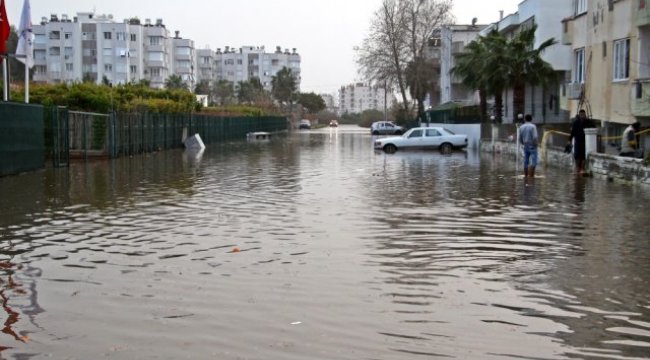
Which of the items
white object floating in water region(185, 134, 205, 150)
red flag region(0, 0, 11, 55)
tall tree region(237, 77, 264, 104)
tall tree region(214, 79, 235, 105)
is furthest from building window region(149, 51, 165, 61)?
red flag region(0, 0, 11, 55)

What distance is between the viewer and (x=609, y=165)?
2078 cm

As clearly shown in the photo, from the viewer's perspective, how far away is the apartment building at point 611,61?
1001 inches

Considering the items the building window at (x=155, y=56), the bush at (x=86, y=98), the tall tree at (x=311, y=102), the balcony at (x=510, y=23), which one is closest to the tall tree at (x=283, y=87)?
the tall tree at (x=311, y=102)

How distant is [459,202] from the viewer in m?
15.7

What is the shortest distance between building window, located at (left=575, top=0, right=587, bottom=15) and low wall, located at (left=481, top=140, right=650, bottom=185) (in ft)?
25.3

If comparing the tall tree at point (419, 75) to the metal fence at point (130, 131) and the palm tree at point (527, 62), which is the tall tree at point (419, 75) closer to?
the metal fence at point (130, 131)

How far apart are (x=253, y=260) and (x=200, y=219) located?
3.97 metres

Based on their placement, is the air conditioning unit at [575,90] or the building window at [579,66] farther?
the building window at [579,66]

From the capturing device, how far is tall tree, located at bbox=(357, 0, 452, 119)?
7569 centimetres

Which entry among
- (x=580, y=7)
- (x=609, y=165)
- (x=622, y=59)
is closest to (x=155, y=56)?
(x=580, y=7)

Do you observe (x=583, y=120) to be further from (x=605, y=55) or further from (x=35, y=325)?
(x=35, y=325)

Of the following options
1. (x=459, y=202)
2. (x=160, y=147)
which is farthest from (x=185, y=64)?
(x=459, y=202)

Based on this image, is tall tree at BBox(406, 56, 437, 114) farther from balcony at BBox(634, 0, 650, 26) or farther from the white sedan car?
balcony at BBox(634, 0, 650, 26)

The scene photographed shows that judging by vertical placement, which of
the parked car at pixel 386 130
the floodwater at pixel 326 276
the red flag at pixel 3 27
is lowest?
the floodwater at pixel 326 276
